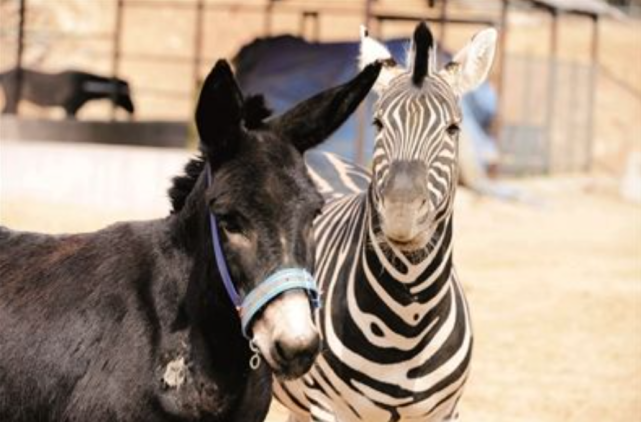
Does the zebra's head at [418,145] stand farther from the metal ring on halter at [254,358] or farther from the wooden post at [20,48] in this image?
the wooden post at [20,48]

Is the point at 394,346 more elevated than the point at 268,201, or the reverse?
the point at 268,201

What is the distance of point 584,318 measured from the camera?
1226cm

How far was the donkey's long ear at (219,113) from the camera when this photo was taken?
4.16 m

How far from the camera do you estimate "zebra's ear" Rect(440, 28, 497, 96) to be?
19.7 feet

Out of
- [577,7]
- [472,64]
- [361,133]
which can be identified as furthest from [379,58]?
[577,7]

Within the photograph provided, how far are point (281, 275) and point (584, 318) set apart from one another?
872 centimetres

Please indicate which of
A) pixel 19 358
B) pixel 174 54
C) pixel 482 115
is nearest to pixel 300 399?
pixel 19 358

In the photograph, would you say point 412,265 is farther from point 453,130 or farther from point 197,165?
point 197,165

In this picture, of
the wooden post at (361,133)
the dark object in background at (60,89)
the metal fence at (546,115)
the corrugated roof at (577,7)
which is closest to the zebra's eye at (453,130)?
the wooden post at (361,133)

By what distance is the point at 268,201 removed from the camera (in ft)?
13.3

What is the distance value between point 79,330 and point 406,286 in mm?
1889

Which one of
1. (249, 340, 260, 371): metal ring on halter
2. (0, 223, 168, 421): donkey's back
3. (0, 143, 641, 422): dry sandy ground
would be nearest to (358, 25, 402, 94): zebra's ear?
(0, 223, 168, 421): donkey's back

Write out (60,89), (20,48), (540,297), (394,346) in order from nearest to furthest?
(394,346), (540,297), (20,48), (60,89)

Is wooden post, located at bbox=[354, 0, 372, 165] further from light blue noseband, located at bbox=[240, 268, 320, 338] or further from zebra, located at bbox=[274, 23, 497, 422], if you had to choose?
light blue noseband, located at bbox=[240, 268, 320, 338]
